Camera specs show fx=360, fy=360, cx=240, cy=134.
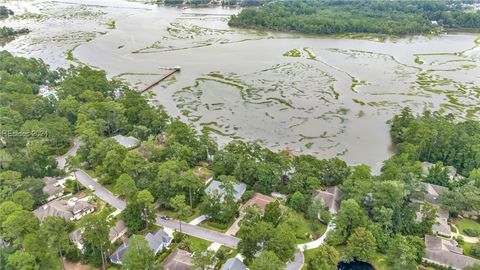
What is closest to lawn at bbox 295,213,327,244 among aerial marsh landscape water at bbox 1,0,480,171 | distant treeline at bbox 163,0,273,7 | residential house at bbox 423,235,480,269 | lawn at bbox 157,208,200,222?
residential house at bbox 423,235,480,269

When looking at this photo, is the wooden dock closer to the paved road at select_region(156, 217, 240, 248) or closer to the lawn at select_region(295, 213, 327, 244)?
the paved road at select_region(156, 217, 240, 248)

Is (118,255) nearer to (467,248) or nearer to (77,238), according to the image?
(77,238)

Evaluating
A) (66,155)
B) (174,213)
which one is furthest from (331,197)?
(66,155)

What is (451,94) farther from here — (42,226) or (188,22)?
(188,22)

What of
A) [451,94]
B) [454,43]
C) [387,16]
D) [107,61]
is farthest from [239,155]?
[387,16]

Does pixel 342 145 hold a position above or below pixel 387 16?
below
